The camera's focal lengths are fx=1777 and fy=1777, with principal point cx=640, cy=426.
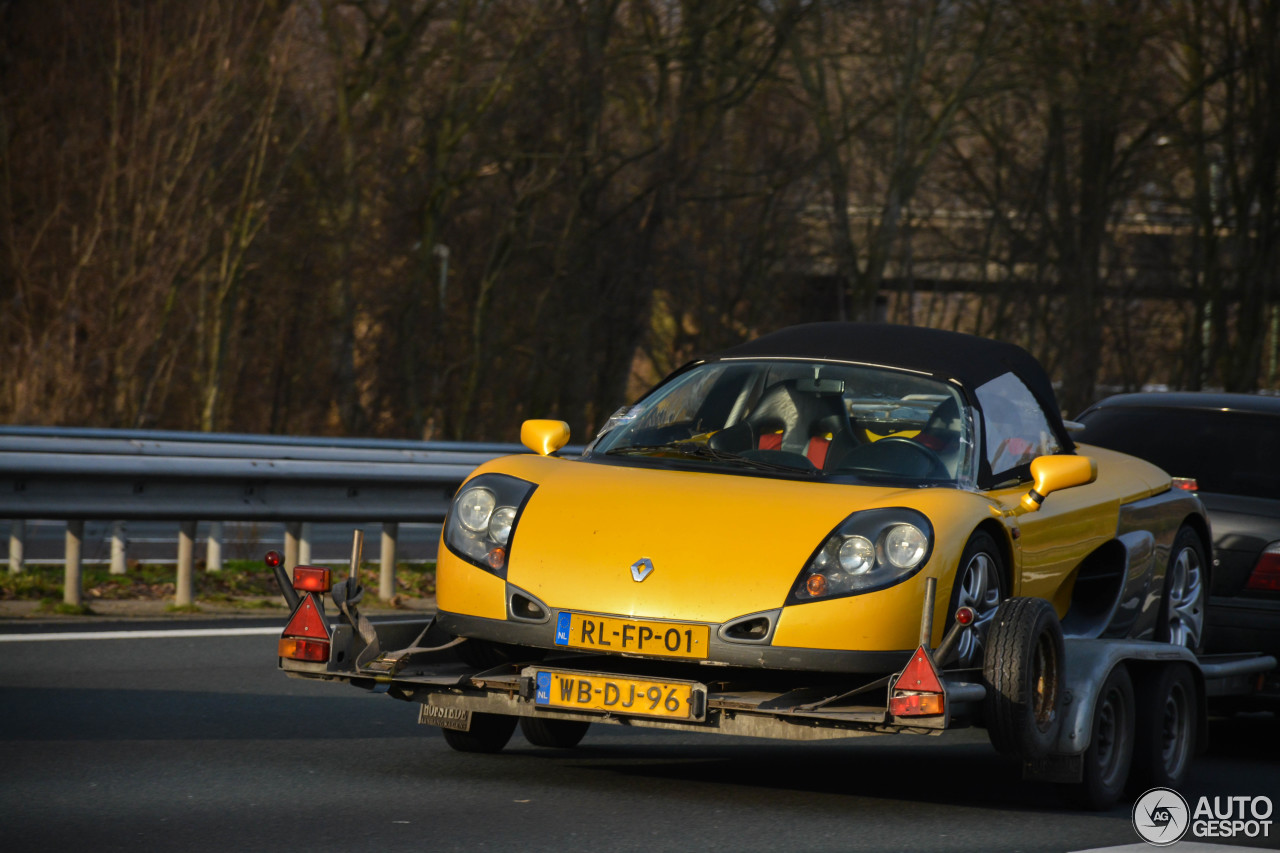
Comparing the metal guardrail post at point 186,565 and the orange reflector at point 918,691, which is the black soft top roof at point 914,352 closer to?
the orange reflector at point 918,691

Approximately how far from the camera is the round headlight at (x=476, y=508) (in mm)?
5941

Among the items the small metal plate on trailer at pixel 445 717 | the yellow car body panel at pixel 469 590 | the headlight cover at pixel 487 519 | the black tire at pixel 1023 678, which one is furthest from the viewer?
the small metal plate on trailer at pixel 445 717

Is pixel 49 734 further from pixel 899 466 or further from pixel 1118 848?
pixel 1118 848

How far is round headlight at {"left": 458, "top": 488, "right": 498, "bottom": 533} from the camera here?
5941mm

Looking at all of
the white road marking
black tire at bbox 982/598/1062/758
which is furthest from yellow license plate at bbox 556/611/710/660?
the white road marking

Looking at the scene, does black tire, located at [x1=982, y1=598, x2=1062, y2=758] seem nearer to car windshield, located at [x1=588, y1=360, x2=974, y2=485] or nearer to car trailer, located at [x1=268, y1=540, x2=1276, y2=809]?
car trailer, located at [x1=268, y1=540, x2=1276, y2=809]

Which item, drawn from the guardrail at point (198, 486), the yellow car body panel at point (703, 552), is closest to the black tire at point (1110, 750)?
the yellow car body panel at point (703, 552)

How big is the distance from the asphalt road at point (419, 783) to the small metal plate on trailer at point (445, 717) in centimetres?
13

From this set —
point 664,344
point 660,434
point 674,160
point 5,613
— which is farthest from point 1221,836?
point 664,344

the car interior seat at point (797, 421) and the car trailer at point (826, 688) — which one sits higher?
the car interior seat at point (797, 421)

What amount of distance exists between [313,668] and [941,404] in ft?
7.96

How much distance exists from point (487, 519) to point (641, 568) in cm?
65

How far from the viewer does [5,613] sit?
972cm

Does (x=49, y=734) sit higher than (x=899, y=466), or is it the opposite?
(x=899, y=466)
